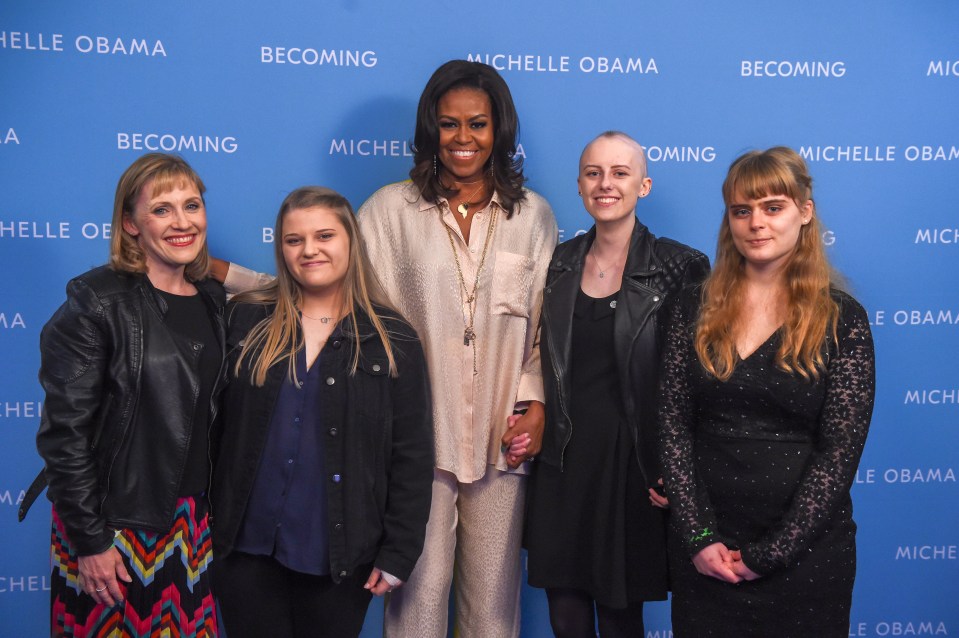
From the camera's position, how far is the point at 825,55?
2.89 meters


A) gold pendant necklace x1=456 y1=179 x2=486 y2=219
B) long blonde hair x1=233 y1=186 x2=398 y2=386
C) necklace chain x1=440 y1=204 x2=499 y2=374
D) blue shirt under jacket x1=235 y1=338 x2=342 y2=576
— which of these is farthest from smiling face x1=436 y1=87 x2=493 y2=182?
blue shirt under jacket x1=235 y1=338 x2=342 y2=576

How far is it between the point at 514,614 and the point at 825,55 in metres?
2.23

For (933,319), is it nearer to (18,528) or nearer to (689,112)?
(689,112)

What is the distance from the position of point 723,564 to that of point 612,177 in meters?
1.03

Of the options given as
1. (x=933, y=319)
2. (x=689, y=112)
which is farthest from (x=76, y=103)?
(x=933, y=319)

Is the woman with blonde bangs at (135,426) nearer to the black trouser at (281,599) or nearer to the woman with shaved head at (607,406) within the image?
the black trouser at (281,599)

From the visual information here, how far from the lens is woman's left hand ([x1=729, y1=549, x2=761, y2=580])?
180 centimetres

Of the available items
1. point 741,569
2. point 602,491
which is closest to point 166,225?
point 602,491

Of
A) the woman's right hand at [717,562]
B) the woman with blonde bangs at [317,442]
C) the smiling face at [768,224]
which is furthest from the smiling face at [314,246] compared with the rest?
the woman's right hand at [717,562]

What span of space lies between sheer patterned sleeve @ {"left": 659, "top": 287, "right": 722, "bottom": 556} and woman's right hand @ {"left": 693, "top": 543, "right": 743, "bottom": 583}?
0.05 ft

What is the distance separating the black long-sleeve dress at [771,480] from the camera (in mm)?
1751

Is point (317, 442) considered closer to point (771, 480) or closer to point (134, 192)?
point (134, 192)

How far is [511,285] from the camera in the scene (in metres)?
2.32

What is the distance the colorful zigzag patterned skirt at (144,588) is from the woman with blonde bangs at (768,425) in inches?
45.5
